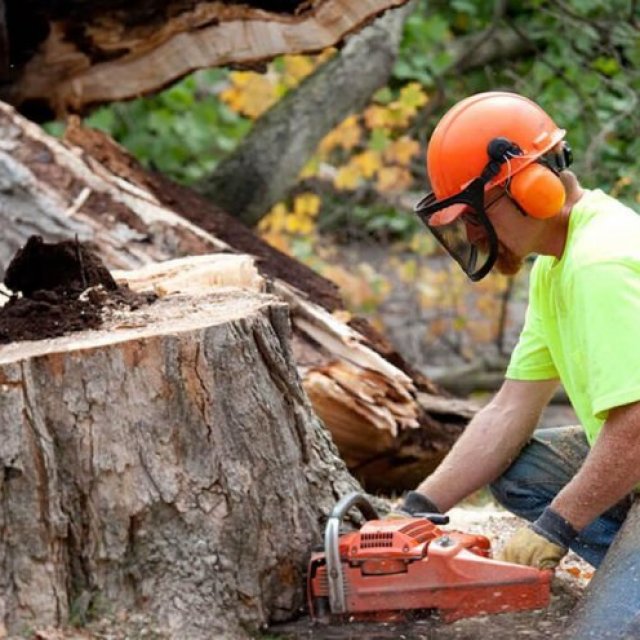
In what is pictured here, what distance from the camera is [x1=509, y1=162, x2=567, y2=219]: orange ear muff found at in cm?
344

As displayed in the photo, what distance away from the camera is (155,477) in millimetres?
3385

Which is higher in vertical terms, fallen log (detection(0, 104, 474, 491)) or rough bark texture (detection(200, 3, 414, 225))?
rough bark texture (detection(200, 3, 414, 225))

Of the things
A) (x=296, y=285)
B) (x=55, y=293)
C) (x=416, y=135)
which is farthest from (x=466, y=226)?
(x=416, y=135)

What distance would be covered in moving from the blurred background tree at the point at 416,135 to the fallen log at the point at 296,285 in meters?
2.36

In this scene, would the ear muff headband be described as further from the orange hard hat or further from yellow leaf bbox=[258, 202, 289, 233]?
yellow leaf bbox=[258, 202, 289, 233]

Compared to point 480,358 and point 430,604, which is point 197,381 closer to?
point 430,604

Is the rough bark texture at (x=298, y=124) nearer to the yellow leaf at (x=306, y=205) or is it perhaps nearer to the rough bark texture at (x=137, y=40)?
the rough bark texture at (x=137, y=40)

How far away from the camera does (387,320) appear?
10.4m

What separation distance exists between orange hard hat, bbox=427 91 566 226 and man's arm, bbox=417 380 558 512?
2.33ft

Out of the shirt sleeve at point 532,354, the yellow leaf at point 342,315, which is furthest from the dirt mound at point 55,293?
the yellow leaf at point 342,315

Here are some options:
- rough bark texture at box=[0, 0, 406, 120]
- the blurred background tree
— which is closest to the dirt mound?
rough bark texture at box=[0, 0, 406, 120]

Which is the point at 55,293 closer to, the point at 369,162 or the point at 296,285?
the point at 296,285

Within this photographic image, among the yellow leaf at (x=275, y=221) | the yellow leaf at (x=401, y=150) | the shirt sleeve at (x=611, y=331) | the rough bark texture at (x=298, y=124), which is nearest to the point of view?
the shirt sleeve at (x=611, y=331)

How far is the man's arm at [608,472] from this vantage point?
3293 millimetres
